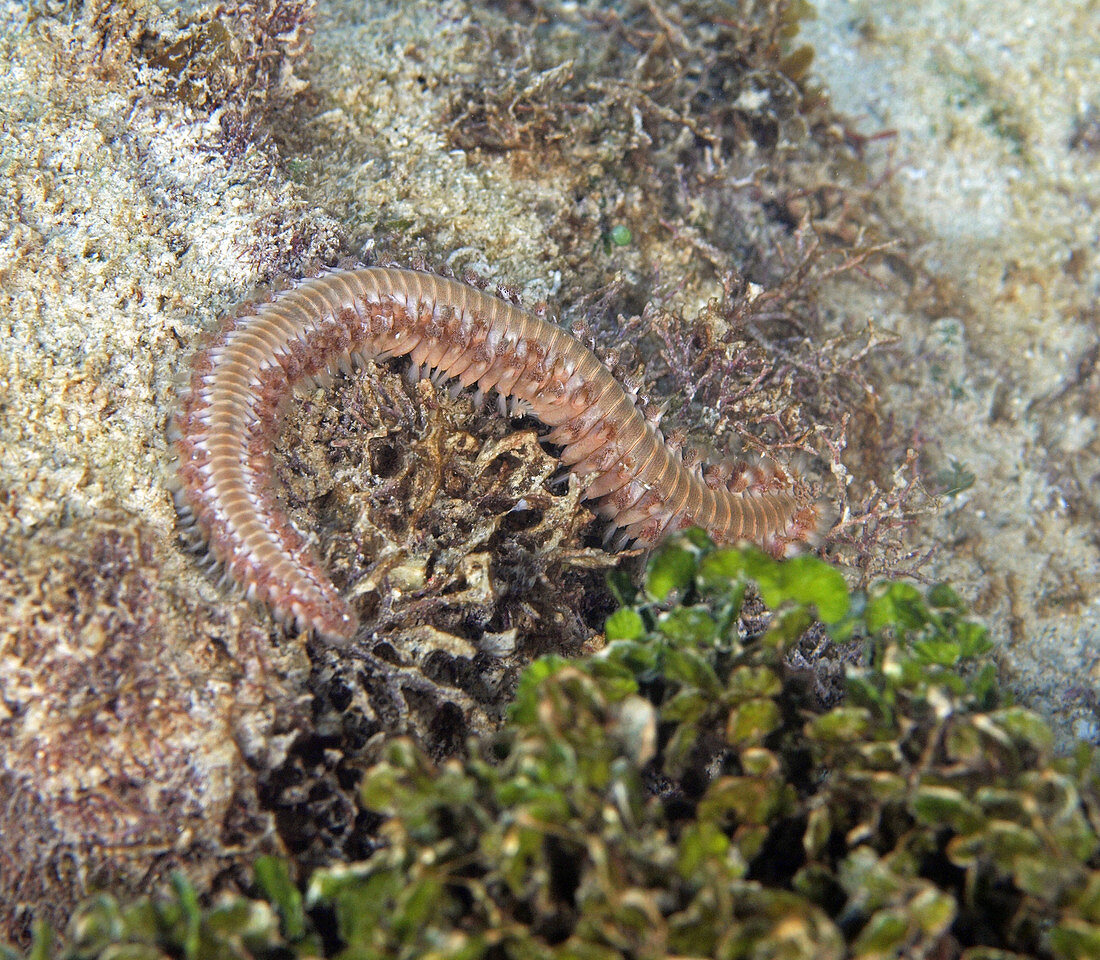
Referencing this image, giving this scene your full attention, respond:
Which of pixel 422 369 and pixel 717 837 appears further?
pixel 422 369

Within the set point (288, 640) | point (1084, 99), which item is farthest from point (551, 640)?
point (1084, 99)

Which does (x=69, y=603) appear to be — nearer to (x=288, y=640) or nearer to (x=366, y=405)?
(x=288, y=640)

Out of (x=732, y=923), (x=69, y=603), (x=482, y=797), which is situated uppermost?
(x=732, y=923)

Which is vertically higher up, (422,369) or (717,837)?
(422,369)

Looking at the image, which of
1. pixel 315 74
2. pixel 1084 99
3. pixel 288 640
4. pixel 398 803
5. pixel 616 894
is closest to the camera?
pixel 616 894

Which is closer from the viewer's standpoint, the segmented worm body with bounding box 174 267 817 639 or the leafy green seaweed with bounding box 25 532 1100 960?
the leafy green seaweed with bounding box 25 532 1100 960

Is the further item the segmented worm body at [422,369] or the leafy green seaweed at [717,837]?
the segmented worm body at [422,369]

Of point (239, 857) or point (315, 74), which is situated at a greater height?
point (315, 74)

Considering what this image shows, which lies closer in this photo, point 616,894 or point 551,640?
point 616,894
